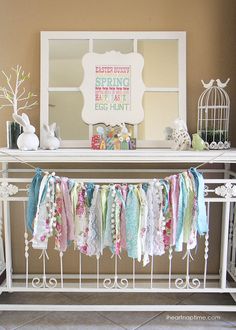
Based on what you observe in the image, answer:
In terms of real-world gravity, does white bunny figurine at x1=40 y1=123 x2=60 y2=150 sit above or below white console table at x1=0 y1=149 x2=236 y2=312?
above

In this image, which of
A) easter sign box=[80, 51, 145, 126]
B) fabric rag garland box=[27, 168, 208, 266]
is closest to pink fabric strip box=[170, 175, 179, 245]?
fabric rag garland box=[27, 168, 208, 266]

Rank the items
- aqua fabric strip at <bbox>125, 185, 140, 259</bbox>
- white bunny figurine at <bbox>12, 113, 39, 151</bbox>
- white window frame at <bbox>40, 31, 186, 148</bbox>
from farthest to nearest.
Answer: white window frame at <bbox>40, 31, 186, 148</bbox> < white bunny figurine at <bbox>12, 113, 39, 151</bbox> < aqua fabric strip at <bbox>125, 185, 140, 259</bbox>

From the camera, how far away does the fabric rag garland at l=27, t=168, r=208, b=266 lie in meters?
1.53

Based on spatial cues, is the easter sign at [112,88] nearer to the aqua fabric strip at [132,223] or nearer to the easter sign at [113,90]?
the easter sign at [113,90]

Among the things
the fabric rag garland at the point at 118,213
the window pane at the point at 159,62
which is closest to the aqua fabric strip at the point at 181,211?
the fabric rag garland at the point at 118,213

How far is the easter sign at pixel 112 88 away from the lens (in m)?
1.87

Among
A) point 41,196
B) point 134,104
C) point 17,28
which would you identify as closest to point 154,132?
point 134,104

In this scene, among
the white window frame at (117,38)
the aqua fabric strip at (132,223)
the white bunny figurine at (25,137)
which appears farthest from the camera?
the white window frame at (117,38)

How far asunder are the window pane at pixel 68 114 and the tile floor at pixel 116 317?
0.94 m

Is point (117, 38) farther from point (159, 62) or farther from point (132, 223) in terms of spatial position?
point (132, 223)

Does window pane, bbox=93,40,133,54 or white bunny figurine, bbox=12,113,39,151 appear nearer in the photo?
white bunny figurine, bbox=12,113,39,151

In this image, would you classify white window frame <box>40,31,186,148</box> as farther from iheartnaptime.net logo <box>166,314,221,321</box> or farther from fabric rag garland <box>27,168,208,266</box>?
iheartnaptime.net logo <box>166,314,221,321</box>

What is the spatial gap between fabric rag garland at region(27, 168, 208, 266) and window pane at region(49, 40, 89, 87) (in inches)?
24.5

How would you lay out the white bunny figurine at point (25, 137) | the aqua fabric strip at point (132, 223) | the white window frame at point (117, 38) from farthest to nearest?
the white window frame at point (117, 38), the white bunny figurine at point (25, 137), the aqua fabric strip at point (132, 223)
